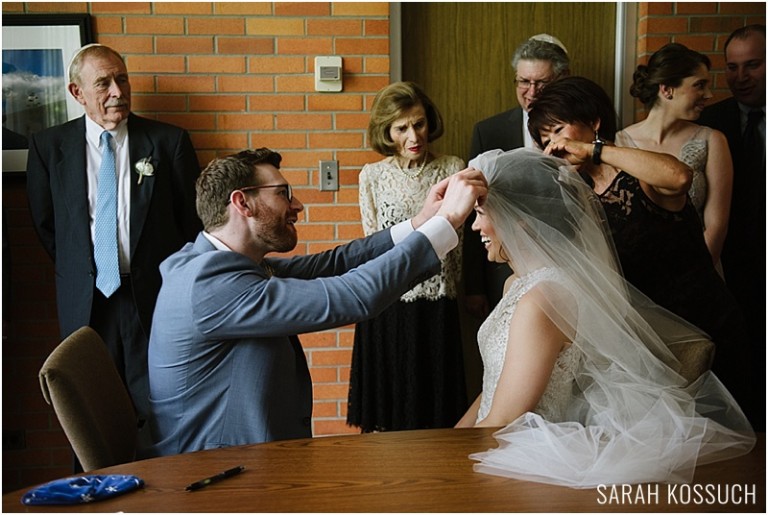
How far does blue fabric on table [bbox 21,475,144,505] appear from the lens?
1.33 metres

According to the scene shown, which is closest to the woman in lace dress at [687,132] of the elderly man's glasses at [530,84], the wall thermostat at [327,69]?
the elderly man's glasses at [530,84]

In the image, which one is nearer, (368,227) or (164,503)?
(164,503)

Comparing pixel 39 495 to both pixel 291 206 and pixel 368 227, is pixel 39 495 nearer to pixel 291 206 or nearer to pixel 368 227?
pixel 291 206

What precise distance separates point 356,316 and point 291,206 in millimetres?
431

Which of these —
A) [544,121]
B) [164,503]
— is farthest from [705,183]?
[164,503]

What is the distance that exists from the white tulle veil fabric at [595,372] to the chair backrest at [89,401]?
0.82 m

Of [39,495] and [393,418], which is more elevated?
[39,495]

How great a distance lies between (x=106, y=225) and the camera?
A: 3166 mm

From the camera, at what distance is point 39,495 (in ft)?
4.38

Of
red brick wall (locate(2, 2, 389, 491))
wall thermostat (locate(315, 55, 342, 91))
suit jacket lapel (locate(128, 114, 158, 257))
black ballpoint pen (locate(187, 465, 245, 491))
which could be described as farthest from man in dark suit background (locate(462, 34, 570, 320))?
black ballpoint pen (locate(187, 465, 245, 491))

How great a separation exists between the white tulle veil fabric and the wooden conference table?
5 cm

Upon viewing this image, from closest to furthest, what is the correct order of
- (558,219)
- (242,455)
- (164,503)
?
(164,503), (242,455), (558,219)

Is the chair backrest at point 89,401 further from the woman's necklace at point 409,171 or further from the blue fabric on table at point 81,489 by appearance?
the woman's necklace at point 409,171

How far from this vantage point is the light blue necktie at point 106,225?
3148mm
